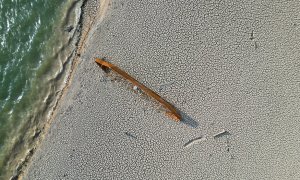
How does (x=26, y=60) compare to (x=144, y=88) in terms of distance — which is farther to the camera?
(x=26, y=60)

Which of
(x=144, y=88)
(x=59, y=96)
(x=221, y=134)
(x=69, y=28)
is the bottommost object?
(x=59, y=96)

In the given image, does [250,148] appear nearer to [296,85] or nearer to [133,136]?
[296,85]

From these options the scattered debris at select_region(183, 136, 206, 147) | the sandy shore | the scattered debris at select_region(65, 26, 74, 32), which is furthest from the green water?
the scattered debris at select_region(183, 136, 206, 147)

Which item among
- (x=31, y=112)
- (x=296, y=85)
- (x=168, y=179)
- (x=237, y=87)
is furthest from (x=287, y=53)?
(x=31, y=112)

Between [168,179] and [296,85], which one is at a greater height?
[296,85]

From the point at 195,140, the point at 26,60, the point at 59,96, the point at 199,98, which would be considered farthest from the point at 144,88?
the point at 26,60

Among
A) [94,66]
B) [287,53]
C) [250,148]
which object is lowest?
[250,148]

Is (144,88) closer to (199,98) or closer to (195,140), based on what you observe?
(199,98)
